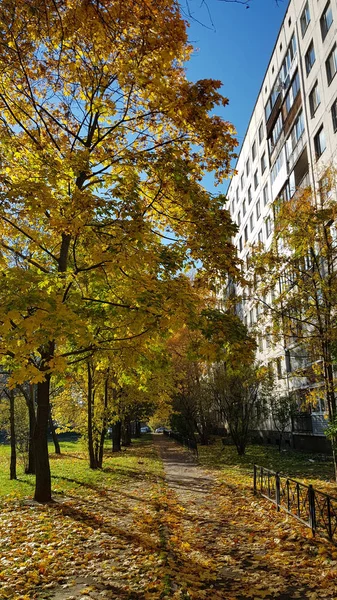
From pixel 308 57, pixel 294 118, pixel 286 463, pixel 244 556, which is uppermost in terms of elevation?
pixel 308 57

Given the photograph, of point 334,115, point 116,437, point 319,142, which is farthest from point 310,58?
point 116,437

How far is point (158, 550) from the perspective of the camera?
22.2ft

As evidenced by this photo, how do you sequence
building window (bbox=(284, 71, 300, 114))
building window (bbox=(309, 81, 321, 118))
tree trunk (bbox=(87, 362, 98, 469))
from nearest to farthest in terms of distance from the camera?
tree trunk (bbox=(87, 362, 98, 469)), building window (bbox=(309, 81, 321, 118)), building window (bbox=(284, 71, 300, 114))

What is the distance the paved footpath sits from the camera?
5.22 meters

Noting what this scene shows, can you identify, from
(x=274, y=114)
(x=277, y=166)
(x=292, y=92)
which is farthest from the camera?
Answer: (x=277, y=166)

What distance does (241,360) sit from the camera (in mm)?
7910

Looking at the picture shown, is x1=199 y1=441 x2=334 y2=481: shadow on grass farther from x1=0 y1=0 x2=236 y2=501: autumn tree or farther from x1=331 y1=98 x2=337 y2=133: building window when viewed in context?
x1=331 y1=98 x2=337 y2=133: building window

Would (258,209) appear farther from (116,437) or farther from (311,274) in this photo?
(311,274)

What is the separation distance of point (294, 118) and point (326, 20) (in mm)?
5487

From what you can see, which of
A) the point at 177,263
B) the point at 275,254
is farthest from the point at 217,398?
the point at 177,263

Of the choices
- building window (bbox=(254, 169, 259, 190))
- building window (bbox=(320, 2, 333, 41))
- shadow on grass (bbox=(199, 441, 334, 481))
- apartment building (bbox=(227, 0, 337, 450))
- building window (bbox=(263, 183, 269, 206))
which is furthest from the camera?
building window (bbox=(254, 169, 259, 190))

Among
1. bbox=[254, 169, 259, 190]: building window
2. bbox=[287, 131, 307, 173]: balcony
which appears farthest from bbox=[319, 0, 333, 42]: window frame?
bbox=[254, 169, 259, 190]: building window

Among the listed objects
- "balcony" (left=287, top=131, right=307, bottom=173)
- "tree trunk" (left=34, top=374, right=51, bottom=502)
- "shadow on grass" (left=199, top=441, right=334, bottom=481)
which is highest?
"balcony" (left=287, top=131, right=307, bottom=173)

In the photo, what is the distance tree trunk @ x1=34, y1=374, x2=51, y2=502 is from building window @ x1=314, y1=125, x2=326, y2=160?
18.3 meters
